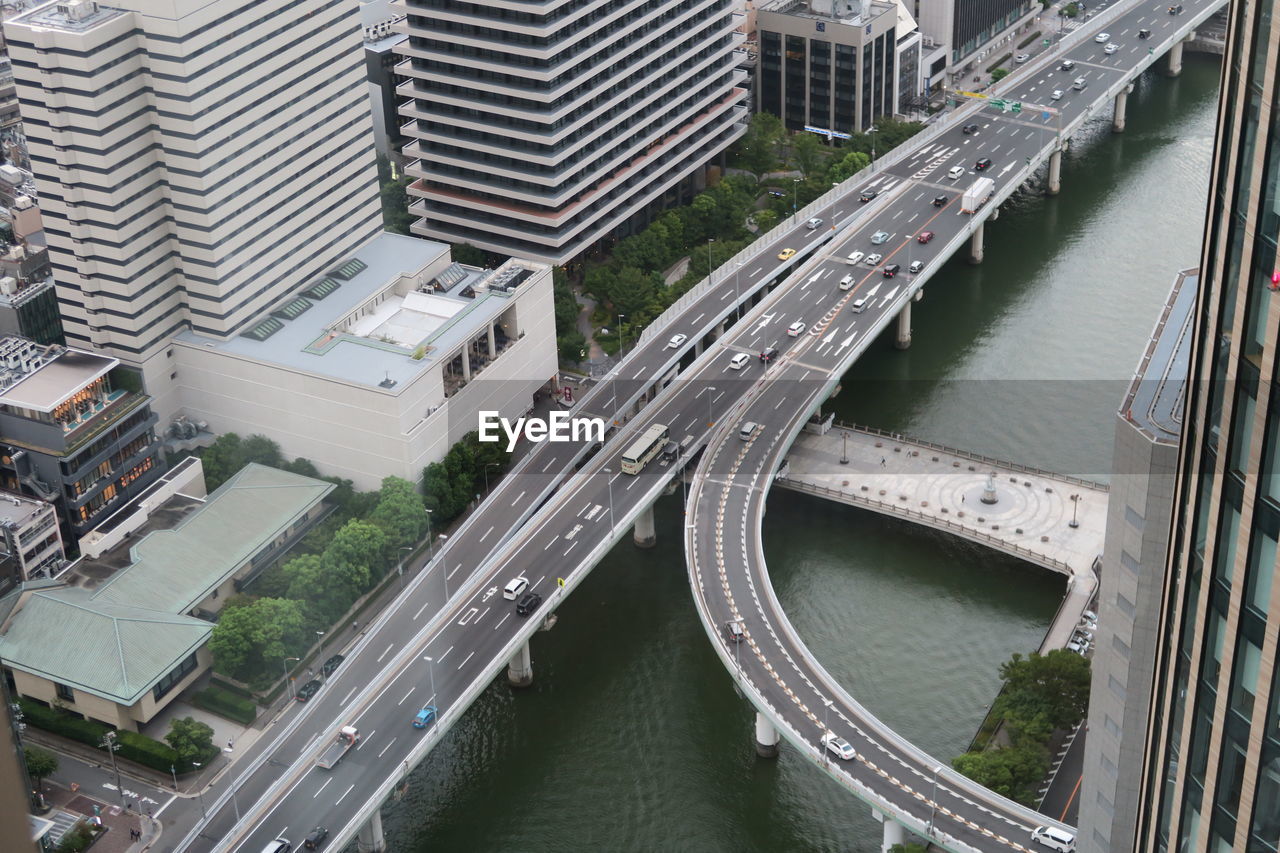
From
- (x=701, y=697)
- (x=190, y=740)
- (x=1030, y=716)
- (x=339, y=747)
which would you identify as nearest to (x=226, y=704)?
(x=190, y=740)

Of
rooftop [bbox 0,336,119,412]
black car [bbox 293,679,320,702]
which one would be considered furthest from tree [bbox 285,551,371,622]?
rooftop [bbox 0,336,119,412]

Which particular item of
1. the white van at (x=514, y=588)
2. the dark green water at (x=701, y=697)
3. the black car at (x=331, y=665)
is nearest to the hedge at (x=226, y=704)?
the black car at (x=331, y=665)

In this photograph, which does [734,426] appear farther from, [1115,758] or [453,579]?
[1115,758]

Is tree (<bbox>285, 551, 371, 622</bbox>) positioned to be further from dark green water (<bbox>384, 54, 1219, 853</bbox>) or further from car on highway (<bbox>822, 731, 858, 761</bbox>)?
car on highway (<bbox>822, 731, 858, 761</bbox>)

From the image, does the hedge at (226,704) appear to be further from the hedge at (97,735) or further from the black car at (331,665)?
the black car at (331,665)
